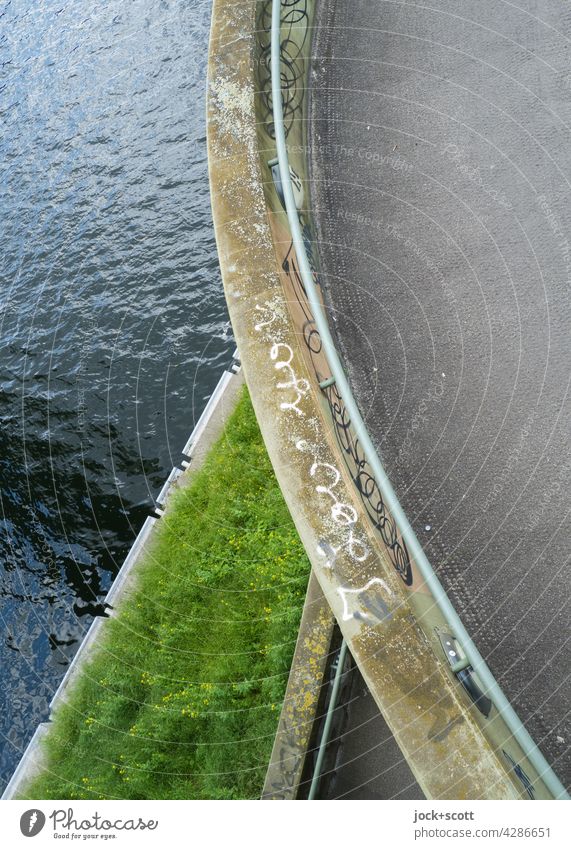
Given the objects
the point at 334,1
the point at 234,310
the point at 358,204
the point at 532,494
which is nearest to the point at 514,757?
the point at 532,494

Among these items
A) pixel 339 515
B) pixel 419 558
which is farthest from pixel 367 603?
pixel 419 558

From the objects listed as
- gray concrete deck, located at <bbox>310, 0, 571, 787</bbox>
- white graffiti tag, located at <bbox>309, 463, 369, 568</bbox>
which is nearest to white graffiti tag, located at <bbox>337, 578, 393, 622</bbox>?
white graffiti tag, located at <bbox>309, 463, 369, 568</bbox>

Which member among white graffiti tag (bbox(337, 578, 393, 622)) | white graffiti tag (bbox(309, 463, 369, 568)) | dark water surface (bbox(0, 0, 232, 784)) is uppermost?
dark water surface (bbox(0, 0, 232, 784))

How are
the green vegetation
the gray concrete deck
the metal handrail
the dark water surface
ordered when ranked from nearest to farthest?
1. the metal handrail
2. the gray concrete deck
3. the green vegetation
4. the dark water surface

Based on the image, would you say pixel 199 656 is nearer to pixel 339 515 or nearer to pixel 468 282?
pixel 339 515

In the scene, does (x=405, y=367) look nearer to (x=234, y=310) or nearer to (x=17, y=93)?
(x=234, y=310)

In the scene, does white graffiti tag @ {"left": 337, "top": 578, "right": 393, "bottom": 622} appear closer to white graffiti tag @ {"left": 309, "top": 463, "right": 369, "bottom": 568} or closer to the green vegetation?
white graffiti tag @ {"left": 309, "top": 463, "right": 369, "bottom": 568}
